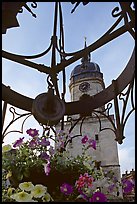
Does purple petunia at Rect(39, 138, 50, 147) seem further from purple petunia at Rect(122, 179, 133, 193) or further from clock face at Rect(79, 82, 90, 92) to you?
clock face at Rect(79, 82, 90, 92)

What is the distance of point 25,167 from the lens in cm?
92

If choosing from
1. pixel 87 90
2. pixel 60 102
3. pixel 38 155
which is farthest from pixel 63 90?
pixel 87 90

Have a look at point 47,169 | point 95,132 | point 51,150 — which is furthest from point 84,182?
point 95,132

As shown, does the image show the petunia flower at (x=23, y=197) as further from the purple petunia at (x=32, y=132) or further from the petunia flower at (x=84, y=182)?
the purple petunia at (x=32, y=132)

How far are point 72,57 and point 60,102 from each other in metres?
0.27

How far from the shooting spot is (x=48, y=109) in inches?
51.5

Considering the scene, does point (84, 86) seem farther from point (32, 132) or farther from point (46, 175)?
point (46, 175)

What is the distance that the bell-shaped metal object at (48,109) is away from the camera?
1.28 meters

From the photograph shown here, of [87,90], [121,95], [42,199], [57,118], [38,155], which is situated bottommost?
[42,199]

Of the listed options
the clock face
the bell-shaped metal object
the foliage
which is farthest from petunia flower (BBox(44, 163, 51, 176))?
the clock face

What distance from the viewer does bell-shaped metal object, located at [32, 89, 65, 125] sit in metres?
1.28

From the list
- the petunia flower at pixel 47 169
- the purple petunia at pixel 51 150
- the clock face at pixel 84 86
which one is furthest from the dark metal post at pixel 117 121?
the clock face at pixel 84 86

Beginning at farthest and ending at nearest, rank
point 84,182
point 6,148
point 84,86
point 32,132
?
point 84,86, point 32,132, point 6,148, point 84,182

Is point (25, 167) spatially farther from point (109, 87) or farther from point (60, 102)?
point (109, 87)
